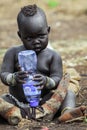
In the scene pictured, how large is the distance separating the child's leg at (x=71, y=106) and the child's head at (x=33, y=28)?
1.69 feet

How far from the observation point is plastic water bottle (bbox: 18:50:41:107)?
184 inches

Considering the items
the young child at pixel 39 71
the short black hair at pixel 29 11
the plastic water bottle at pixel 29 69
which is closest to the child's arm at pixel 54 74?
the young child at pixel 39 71

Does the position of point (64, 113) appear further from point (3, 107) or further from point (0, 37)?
point (0, 37)

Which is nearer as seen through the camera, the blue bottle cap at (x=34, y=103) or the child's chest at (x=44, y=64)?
the blue bottle cap at (x=34, y=103)

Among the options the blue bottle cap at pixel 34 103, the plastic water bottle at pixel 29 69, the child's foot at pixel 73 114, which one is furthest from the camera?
the blue bottle cap at pixel 34 103

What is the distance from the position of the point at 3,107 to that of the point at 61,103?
524 mm

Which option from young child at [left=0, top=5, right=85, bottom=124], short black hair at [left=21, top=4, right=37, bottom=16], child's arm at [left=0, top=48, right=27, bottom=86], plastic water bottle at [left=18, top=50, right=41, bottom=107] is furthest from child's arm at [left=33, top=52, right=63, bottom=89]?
short black hair at [left=21, top=4, right=37, bottom=16]

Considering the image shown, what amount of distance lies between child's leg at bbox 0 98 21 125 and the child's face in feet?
1.67

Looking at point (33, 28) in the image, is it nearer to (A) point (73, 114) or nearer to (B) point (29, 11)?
(B) point (29, 11)

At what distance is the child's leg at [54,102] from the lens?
189 inches

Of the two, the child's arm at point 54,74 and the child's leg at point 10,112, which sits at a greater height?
the child's arm at point 54,74

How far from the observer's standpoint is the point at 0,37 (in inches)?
440

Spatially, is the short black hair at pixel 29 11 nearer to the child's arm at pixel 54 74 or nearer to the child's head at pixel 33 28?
the child's head at pixel 33 28

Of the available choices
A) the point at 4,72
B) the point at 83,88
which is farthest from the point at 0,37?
the point at 4,72
